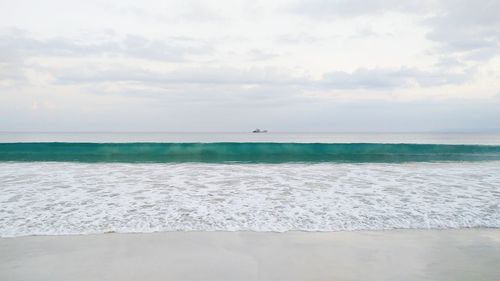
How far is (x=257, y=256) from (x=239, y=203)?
206 cm

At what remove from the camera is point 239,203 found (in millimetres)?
5230

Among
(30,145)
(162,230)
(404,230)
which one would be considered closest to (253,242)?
(162,230)

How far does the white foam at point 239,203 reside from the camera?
13.9ft

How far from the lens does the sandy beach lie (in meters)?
2.81

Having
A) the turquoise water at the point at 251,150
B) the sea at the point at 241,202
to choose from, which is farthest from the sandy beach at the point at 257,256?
the turquoise water at the point at 251,150

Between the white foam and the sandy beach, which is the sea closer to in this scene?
the white foam

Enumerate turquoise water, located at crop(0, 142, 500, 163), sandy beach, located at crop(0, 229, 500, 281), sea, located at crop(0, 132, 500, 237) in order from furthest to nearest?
turquoise water, located at crop(0, 142, 500, 163), sea, located at crop(0, 132, 500, 237), sandy beach, located at crop(0, 229, 500, 281)

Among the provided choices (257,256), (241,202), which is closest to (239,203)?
(241,202)

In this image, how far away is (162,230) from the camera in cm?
402

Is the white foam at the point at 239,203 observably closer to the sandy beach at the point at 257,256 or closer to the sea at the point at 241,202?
the sea at the point at 241,202

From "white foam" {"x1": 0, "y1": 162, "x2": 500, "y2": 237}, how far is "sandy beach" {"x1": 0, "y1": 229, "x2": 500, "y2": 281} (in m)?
0.31

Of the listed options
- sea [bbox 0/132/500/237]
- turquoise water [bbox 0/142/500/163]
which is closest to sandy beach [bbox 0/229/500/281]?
sea [bbox 0/132/500/237]

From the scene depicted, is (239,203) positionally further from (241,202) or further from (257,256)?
(257,256)

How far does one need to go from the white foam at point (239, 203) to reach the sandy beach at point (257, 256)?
0.31 m
